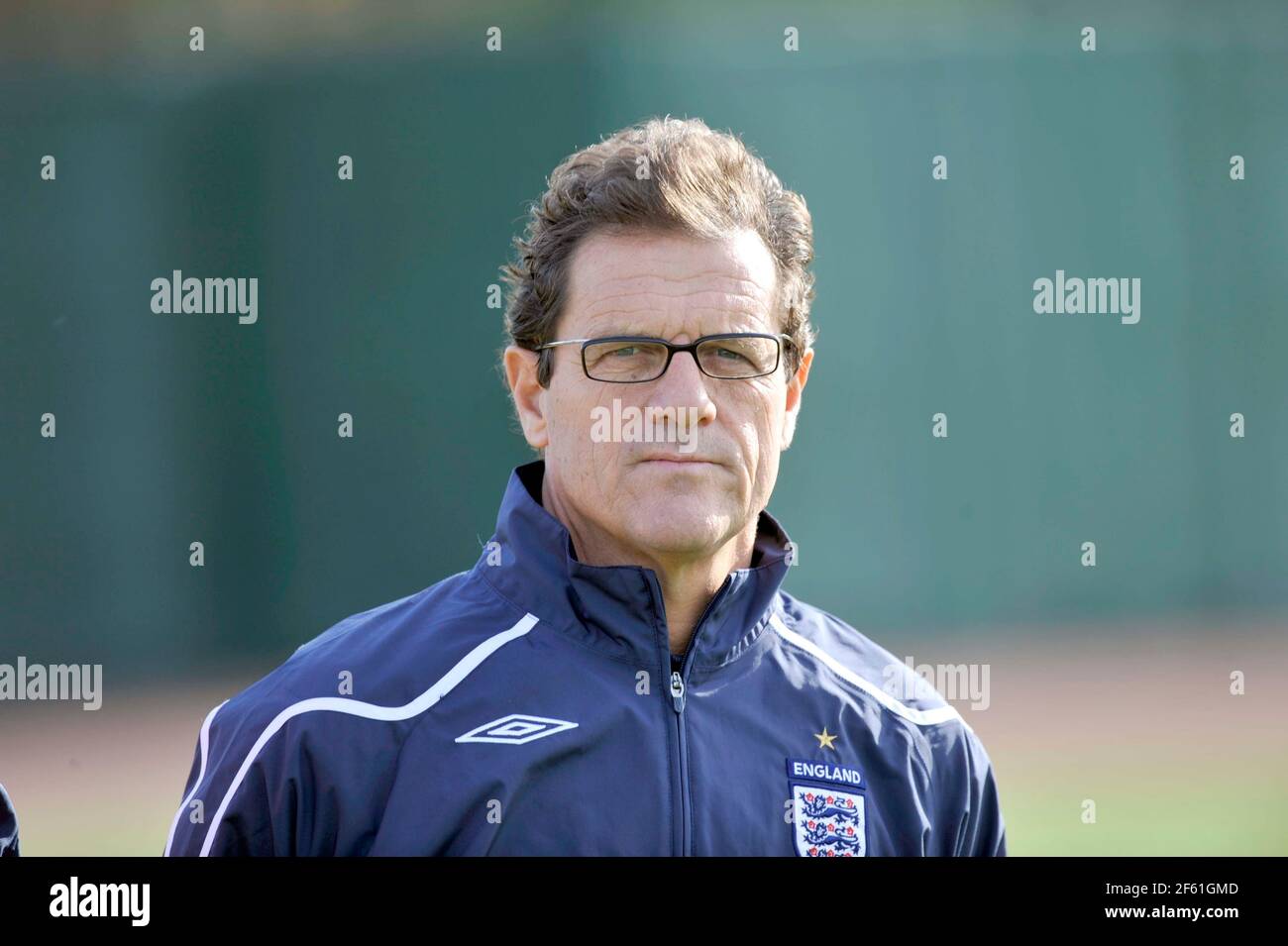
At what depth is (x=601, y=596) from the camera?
7.10 feet

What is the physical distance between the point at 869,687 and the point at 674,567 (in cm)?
43

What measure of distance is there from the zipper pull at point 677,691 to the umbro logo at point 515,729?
17 cm

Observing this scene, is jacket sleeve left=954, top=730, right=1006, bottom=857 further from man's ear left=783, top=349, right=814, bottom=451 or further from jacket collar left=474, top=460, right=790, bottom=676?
man's ear left=783, top=349, right=814, bottom=451

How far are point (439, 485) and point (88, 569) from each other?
1319mm

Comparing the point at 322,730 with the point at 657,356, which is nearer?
the point at 322,730

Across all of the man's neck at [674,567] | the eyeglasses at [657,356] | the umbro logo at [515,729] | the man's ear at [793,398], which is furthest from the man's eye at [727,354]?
the umbro logo at [515,729]

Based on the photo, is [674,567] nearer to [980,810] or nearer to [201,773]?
[980,810]

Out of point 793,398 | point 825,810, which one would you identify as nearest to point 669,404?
point 793,398

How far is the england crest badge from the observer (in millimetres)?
2135

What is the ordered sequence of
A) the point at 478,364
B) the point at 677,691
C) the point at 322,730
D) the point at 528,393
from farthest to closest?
the point at 478,364
the point at 528,393
the point at 677,691
the point at 322,730

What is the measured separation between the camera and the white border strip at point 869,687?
7.65 ft

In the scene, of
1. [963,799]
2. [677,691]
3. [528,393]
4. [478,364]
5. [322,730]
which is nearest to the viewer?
[322,730]
